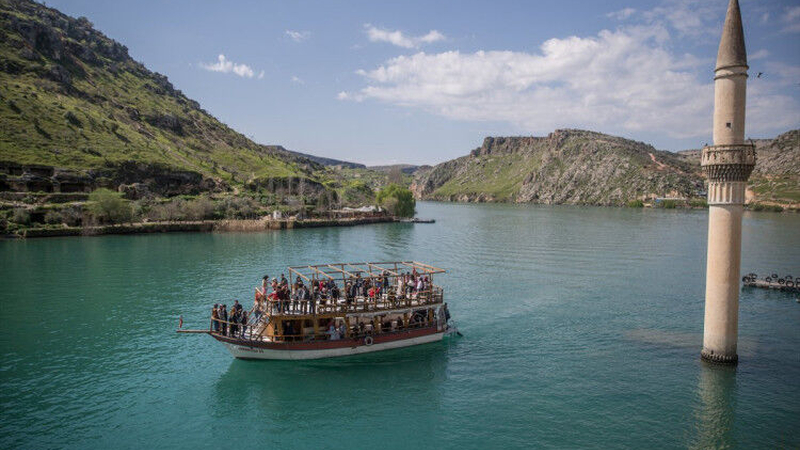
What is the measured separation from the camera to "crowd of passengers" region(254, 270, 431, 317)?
105 ft

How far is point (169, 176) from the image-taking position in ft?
457

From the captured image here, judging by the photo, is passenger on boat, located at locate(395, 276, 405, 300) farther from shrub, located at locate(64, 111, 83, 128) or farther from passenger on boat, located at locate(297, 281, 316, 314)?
shrub, located at locate(64, 111, 83, 128)

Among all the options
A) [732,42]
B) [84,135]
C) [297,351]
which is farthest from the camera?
[84,135]

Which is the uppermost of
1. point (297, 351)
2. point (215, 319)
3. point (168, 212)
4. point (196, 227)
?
point (168, 212)

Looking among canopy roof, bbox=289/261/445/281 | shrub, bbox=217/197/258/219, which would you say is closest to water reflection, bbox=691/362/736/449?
canopy roof, bbox=289/261/445/281

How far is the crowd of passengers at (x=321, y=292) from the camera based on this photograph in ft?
105

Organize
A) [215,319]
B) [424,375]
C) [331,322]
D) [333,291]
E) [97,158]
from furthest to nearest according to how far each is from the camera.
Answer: [97,158]
[333,291]
[331,322]
[424,375]
[215,319]

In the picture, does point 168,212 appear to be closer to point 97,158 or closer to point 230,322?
point 97,158

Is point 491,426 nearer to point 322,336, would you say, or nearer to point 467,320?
point 322,336

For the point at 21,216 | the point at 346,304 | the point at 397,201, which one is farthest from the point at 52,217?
the point at 397,201

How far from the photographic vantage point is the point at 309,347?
32.2m

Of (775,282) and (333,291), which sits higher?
(333,291)

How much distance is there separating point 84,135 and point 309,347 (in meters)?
134

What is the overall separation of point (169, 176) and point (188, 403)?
4987 inches
